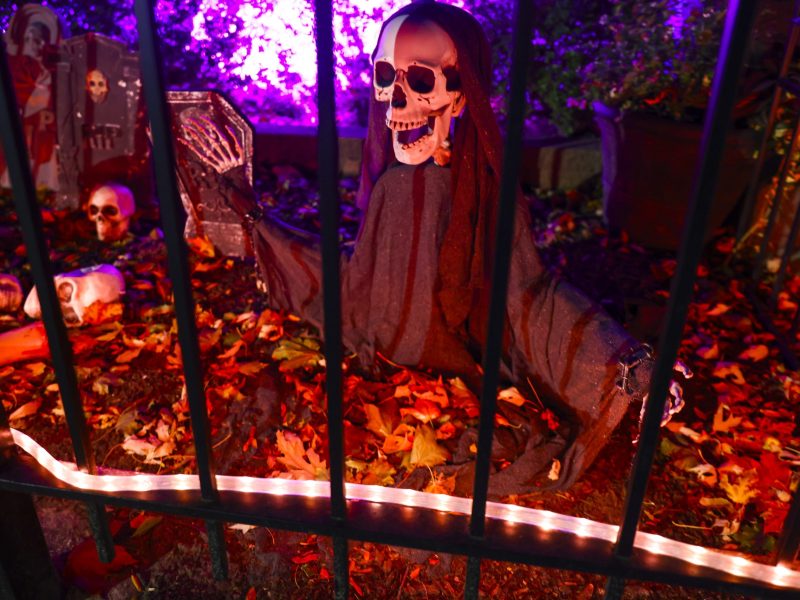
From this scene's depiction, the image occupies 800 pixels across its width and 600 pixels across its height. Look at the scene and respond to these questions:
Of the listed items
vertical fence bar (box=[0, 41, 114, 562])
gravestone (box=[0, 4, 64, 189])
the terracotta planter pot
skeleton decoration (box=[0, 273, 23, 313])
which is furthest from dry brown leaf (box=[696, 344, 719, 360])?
gravestone (box=[0, 4, 64, 189])

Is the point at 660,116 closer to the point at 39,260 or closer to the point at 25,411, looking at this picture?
the point at 25,411

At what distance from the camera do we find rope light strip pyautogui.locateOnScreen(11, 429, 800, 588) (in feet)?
4.01

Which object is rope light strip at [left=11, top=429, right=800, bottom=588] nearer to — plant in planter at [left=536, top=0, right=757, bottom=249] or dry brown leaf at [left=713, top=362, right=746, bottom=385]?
dry brown leaf at [left=713, top=362, right=746, bottom=385]

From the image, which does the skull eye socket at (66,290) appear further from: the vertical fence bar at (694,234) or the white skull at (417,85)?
the vertical fence bar at (694,234)

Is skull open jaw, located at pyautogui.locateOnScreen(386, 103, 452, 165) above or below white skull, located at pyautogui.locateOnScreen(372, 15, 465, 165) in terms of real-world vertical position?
below

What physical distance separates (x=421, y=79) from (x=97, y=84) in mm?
3843

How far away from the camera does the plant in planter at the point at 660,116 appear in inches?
189

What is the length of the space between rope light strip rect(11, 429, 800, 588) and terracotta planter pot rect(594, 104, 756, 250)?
12.9ft

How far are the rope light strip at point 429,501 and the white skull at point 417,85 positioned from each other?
5.23 ft

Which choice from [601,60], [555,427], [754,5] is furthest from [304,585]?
[601,60]

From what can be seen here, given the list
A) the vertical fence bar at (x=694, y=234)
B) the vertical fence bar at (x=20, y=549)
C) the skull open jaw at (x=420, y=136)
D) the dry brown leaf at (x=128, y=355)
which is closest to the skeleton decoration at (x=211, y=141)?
the dry brown leaf at (x=128, y=355)

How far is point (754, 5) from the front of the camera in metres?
0.85

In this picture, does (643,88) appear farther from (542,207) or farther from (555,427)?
(555,427)

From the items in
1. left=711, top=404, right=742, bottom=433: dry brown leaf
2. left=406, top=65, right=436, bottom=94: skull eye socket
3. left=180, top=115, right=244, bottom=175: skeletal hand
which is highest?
left=406, top=65, right=436, bottom=94: skull eye socket
